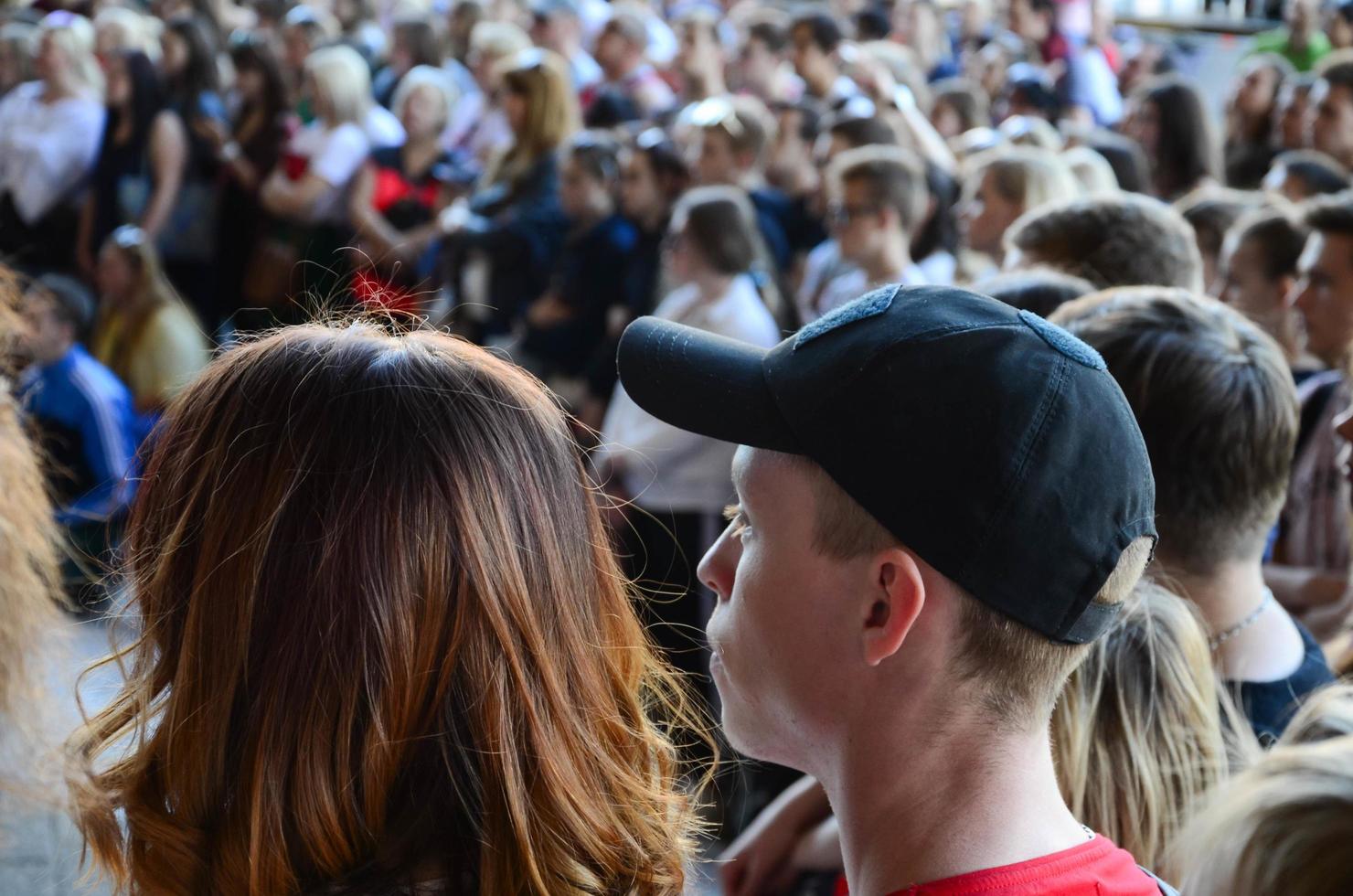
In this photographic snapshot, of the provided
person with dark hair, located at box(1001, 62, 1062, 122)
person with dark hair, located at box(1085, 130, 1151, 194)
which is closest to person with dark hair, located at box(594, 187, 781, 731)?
person with dark hair, located at box(1085, 130, 1151, 194)

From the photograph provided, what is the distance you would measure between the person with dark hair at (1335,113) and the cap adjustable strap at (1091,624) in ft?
16.4

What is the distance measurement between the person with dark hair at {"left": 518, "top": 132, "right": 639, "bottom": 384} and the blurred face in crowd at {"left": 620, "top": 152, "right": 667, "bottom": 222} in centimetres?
6

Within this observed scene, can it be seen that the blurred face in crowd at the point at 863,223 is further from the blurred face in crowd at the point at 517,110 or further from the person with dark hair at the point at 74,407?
the person with dark hair at the point at 74,407

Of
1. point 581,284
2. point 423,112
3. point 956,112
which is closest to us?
point 581,284

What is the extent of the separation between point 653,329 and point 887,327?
25cm

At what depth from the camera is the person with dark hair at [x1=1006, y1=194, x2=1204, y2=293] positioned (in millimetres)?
2984

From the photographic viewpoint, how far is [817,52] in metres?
7.35

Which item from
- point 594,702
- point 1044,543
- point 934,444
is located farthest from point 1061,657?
point 594,702

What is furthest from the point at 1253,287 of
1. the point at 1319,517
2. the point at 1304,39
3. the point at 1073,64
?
the point at 1304,39

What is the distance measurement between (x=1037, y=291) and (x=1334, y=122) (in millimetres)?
3644

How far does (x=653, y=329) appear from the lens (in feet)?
4.23

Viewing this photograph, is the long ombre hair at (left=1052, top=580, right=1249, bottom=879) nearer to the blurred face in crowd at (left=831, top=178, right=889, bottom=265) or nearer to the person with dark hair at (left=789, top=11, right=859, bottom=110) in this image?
the blurred face in crowd at (left=831, top=178, right=889, bottom=265)

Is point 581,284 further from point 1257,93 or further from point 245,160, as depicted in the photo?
point 1257,93

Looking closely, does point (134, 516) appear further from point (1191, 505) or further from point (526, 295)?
point (526, 295)
